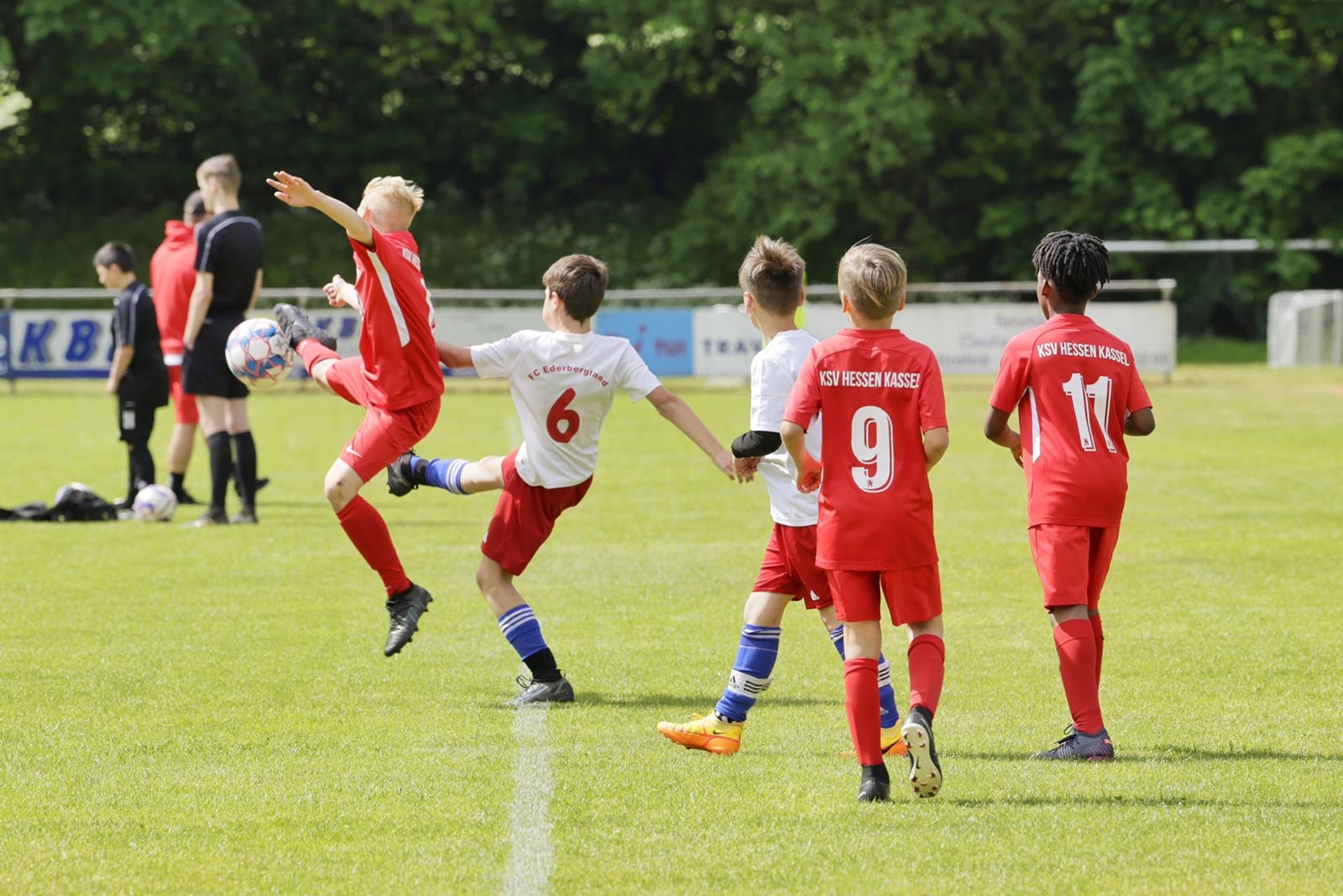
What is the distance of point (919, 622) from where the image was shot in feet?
17.1

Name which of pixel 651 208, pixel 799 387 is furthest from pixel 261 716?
pixel 651 208

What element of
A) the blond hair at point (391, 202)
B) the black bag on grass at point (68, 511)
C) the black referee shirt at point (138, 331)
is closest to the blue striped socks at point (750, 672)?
the blond hair at point (391, 202)

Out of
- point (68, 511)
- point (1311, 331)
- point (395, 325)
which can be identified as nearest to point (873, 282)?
point (395, 325)

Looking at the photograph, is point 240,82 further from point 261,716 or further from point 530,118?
point 261,716

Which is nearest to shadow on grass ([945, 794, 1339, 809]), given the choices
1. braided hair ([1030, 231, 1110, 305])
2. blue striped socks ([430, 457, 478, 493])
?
braided hair ([1030, 231, 1110, 305])

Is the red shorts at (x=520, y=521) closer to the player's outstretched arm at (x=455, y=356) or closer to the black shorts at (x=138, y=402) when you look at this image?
the player's outstretched arm at (x=455, y=356)

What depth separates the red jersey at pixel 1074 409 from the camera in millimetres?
5637

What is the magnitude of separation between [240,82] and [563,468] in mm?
37035

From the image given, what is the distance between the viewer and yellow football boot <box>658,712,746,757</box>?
5.77 m

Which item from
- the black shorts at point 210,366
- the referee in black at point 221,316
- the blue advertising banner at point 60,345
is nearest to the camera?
the referee in black at point 221,316

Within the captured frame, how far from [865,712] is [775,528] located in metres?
0.90

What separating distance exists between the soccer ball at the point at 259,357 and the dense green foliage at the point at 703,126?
2841 cm

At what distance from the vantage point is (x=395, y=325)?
704cm

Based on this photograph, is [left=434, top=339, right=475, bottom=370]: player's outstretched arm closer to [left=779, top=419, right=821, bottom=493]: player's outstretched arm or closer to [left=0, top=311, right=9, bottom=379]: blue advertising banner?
[left=779, top=419, right=821, bottom=493]: player's outstretched arm
